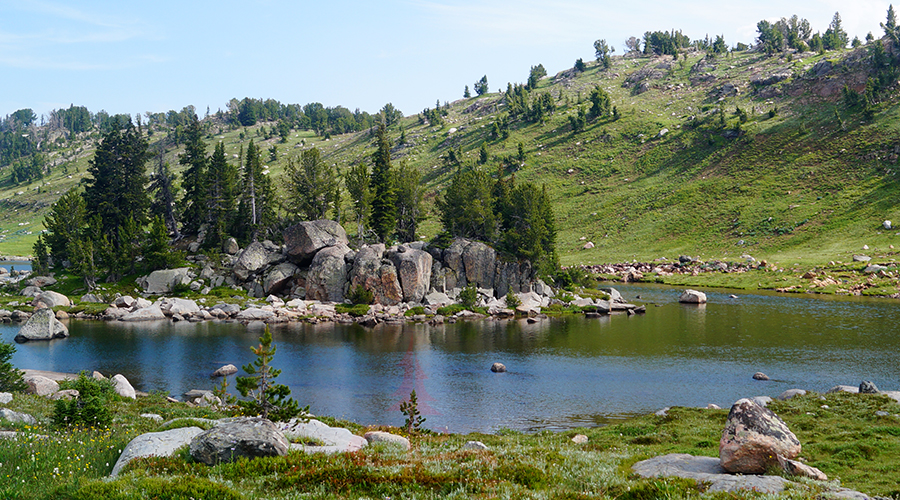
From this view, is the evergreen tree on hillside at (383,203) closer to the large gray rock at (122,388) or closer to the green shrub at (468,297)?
the green shrub at (468,297)

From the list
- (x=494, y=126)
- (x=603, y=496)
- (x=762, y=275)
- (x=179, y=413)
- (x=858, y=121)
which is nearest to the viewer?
(x=603, y=496)

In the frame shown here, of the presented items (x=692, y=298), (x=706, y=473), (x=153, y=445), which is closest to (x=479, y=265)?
(x=692, y=298)

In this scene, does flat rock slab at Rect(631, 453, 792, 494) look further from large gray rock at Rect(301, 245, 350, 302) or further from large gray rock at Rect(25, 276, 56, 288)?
large gray rock at Rect(25, 276, 56, 288)

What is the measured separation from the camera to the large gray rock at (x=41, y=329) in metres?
60.6

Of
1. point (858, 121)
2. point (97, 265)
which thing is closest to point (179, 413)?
point (97, 265)

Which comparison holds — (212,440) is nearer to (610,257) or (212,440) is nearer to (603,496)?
(603,496)

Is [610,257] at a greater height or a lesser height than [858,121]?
lesser

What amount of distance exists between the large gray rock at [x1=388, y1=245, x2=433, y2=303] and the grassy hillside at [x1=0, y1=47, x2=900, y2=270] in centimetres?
5645

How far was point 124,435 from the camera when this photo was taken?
63.5ft

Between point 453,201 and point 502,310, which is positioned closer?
point 502,310

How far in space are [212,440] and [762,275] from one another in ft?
369

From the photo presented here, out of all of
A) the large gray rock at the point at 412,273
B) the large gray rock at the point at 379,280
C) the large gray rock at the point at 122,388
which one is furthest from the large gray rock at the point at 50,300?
the large gray rock at the point at 122,388

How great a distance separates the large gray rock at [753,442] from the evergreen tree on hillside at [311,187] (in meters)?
87.7

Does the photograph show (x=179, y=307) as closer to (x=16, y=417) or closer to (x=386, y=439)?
(x=16, y=417)
